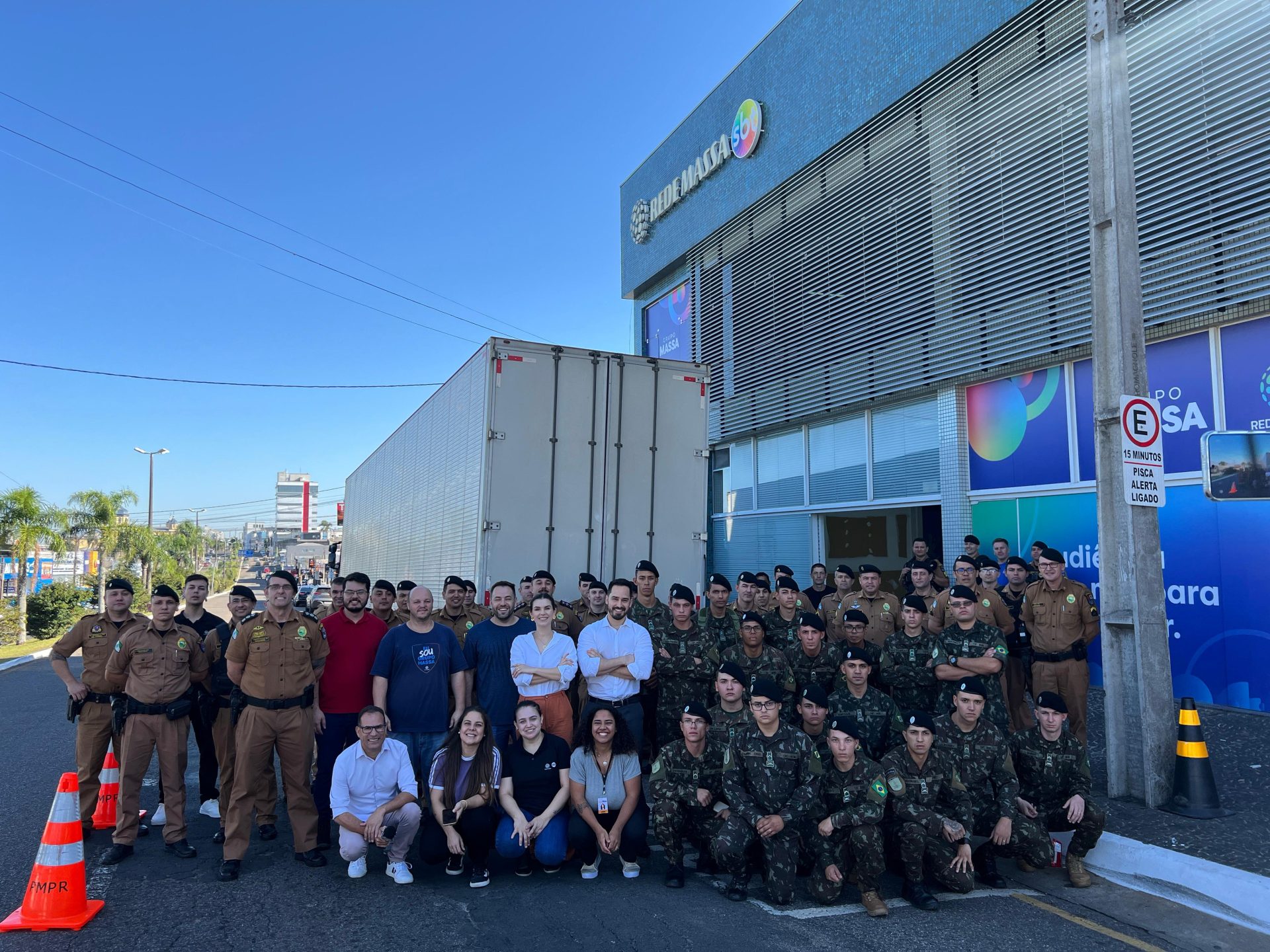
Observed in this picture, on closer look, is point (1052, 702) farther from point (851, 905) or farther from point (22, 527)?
point (22, 527)

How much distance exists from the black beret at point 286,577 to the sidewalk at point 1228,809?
5686mm

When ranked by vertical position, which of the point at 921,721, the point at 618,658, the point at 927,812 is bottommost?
the point at 927,812

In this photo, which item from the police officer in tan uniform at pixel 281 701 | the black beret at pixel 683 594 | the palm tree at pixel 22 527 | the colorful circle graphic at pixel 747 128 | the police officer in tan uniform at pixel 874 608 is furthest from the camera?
the palm tree at pixel 22 527

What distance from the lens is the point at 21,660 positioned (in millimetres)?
18875

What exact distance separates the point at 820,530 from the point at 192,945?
1281 centimetres

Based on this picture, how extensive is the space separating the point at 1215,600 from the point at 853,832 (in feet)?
20.9

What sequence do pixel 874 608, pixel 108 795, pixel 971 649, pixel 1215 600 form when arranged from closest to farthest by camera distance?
pixel 108 795 → pixel 971 649 → pixel 874 608 → pixel 1215 600

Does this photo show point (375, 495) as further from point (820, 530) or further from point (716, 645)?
point (716, 645)

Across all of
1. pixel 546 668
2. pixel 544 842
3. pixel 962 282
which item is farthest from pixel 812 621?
pixel 962 282

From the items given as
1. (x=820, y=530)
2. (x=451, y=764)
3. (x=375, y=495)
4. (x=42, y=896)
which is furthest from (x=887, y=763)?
(x=375, y=495)

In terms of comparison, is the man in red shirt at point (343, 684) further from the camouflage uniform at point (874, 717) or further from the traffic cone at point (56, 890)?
the camouflage uniform at point (874, 717)

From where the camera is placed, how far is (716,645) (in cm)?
684

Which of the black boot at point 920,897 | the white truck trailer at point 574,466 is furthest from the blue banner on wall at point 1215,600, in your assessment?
the black boot at point 920,897

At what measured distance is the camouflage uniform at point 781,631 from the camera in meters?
7.19
